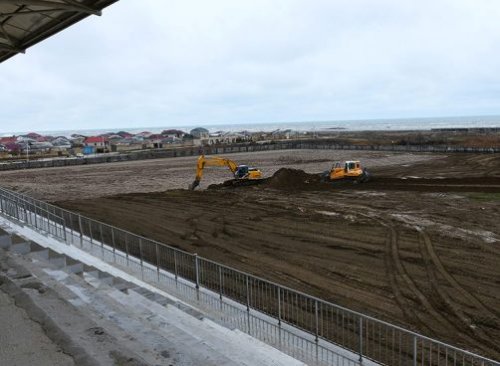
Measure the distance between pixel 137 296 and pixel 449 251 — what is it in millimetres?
11764

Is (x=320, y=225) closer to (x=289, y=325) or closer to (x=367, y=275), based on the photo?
(x=367, y=275)

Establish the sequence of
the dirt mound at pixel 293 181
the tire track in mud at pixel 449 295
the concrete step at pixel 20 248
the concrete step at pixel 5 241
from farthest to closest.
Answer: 1. the dirt mound at pixel 293 181
2. the concrete step at pixel 5 241
3. the concrete step at pixel 20 248
4. the tire track in mud at pixel 449 295

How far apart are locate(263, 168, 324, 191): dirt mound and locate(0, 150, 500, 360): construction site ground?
0.31 ft

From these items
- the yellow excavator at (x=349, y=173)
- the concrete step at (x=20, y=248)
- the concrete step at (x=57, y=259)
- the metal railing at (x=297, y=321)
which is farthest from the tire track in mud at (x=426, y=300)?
the yellow excavator at (x=349, y=173)

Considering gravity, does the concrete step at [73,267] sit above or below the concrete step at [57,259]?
below

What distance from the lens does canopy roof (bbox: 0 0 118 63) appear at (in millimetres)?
8609

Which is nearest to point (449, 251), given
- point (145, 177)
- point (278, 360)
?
point (278, 360)

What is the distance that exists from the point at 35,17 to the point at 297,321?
886 centimetres

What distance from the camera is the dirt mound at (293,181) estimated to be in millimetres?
36125

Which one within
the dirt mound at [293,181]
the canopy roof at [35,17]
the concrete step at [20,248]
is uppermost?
the canopy roof at [35,17]

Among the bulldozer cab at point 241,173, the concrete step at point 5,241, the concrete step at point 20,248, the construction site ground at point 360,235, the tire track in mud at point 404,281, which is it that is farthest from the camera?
the bulldozer cab at point 241,173

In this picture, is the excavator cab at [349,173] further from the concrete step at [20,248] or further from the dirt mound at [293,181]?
the concrete step at [20,248]

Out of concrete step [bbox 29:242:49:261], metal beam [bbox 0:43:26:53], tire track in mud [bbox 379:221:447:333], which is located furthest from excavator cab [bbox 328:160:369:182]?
concrete step [bbox 29:242:49:261]

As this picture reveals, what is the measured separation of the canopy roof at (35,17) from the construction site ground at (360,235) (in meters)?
8.94
